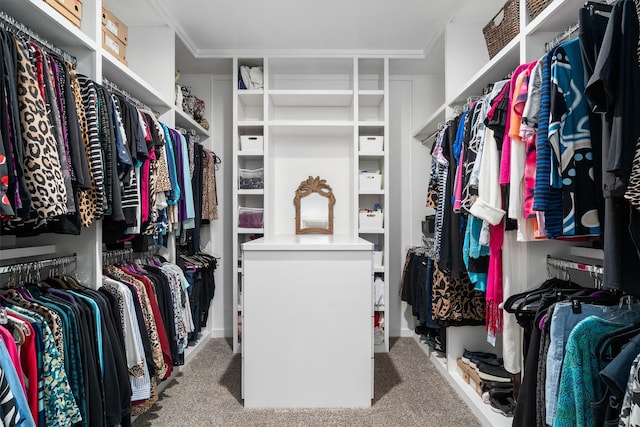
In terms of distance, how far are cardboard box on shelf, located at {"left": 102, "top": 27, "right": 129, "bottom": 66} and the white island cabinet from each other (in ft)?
4.22

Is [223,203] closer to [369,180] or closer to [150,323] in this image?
[369,180]

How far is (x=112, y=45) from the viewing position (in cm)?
212

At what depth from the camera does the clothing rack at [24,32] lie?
138 cm

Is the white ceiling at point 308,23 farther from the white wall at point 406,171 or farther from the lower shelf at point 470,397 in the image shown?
the lower shelf at point 470,397

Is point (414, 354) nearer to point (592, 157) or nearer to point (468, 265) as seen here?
point (468, 265)

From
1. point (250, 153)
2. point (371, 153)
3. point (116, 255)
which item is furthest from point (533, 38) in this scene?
point (116, 255)

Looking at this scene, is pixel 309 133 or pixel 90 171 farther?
pixel 309 133

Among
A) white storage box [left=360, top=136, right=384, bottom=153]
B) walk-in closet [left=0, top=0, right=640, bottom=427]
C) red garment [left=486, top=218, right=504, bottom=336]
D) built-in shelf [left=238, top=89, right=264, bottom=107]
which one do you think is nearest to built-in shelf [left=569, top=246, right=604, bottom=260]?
walk-in closet [left=0, top=0, right=640, bottom=427]

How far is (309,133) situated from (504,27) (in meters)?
1.86

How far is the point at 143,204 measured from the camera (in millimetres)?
2031

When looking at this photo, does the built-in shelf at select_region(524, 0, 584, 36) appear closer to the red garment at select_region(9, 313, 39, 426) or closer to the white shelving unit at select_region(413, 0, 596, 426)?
the white shelving unit at select_region(413, 0, 596, 426)

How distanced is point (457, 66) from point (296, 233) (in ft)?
6.27

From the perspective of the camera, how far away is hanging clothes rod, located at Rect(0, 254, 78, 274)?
1.43 meters

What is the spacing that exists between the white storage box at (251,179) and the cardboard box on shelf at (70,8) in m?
1.74
